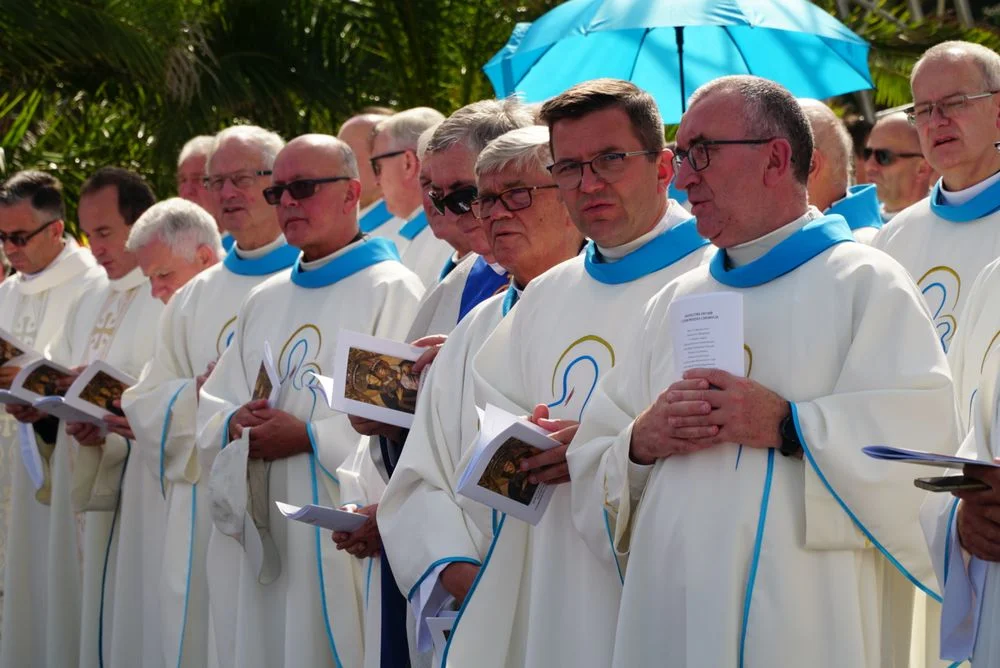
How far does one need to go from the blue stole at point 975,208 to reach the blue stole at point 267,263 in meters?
2.87

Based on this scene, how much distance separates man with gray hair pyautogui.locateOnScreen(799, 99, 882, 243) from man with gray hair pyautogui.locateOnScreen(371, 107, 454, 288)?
1.72 m

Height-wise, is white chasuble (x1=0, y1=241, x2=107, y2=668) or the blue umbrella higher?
the blue umbrella

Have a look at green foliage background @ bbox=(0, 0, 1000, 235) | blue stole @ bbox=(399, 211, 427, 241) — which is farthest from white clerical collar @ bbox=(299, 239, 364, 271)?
green foliage background @ bbox=(0, 0, 1000, 235)

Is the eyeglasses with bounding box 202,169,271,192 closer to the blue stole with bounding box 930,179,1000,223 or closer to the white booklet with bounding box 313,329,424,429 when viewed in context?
the white booklet with bounding box 313,329,424,429

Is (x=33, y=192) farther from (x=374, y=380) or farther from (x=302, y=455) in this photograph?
(x=374, y=380)

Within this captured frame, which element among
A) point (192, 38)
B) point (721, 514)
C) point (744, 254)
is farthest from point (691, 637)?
point (192, 38)

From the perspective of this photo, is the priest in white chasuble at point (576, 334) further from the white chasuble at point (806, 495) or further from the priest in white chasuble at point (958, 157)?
the priest in white chasuble at point (958, 157)

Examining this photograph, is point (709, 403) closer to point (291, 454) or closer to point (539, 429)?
point (539, 429)

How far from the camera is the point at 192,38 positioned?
45.7 ft

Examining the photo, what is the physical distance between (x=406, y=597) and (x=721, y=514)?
147 cm

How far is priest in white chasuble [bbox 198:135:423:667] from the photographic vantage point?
599 centimetres

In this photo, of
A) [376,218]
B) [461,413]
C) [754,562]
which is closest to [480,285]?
[461,413]

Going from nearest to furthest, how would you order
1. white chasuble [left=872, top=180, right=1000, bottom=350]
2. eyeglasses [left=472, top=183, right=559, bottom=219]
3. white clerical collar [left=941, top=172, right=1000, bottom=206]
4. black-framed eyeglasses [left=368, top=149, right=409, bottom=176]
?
1. eyeglasses [left=472, top=183, right=559, bottom=219]
2. white chasuble [left=872, top=180, right=1000, bottom=350]
3. white clerical collar [left=941, top=172, right=1000, bottom=206]
4. black-framed eyeglasses [left=368, top=149, right=409, bottom=176]

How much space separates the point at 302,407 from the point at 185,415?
966 mm
